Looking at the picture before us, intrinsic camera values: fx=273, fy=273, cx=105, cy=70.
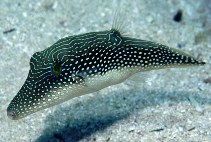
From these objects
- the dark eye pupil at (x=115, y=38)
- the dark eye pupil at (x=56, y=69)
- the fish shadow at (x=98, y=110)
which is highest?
the dark eye pupil at (x=115, y=38)

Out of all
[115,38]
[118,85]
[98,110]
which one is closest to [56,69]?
[115,38]

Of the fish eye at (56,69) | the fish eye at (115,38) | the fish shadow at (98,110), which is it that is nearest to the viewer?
the fish eye at (56,69)

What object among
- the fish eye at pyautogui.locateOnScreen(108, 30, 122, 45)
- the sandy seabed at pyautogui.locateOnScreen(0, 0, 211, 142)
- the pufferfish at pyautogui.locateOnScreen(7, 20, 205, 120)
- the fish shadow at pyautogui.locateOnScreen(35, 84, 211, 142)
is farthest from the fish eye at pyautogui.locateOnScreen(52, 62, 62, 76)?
the fish shadow at pyautogui.locateOnScreen(35, 84, 211, 142)

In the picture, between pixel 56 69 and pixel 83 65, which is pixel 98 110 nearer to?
pixel 83 65

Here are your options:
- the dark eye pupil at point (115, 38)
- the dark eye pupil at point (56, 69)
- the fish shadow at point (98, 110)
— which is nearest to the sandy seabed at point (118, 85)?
the fish shadow at point (98, 110)

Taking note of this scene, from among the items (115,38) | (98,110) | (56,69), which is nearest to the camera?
(56,69)

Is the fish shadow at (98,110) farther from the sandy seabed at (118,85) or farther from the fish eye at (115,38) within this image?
the fish eye at (115,38)

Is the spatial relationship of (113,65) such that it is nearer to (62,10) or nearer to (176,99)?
(176,99)
